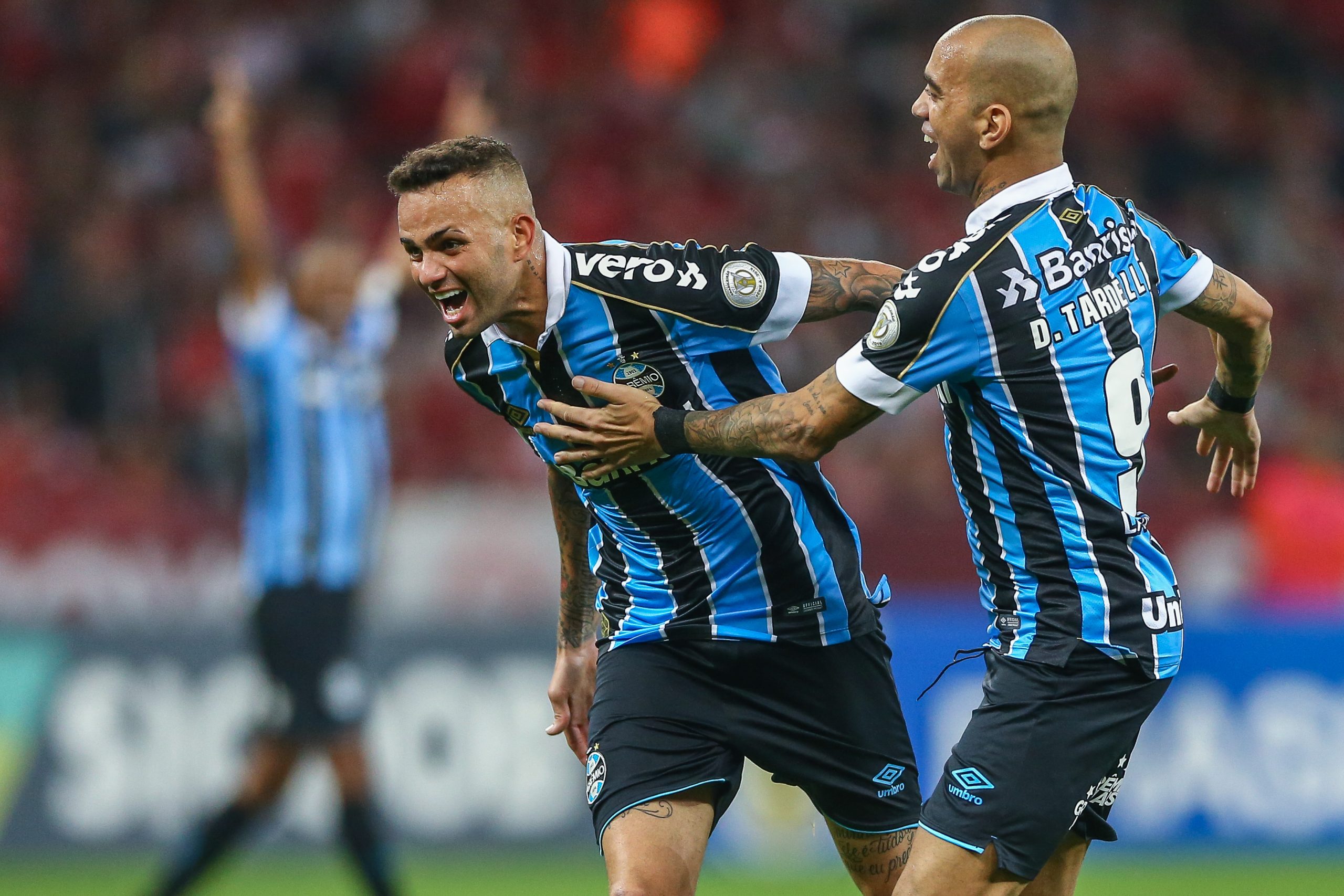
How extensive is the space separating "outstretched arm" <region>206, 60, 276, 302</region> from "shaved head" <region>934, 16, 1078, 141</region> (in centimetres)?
404

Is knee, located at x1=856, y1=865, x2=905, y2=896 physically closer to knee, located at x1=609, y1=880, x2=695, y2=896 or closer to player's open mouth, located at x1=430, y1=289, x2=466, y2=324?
knee, located at x1=609, y1=880, x2=695, y2=896

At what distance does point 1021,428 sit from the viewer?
3.74 metres

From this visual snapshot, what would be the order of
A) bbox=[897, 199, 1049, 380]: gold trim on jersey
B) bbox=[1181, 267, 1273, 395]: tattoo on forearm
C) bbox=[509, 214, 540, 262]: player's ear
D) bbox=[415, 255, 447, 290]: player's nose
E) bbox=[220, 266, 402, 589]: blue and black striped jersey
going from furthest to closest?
bbox=[220, 266, 402, 589]: blue and black striped jersey < bbox=[1181, 267, 1273, 395]: tattoo on forearm < bbox=[509, 214, 540, 262]: player's ear < bbox=[415, 255, 447, 290]: player's nose < bbox=[897, 199, 1049, 380]: gold trim on jersey

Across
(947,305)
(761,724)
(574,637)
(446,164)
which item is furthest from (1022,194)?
(574,637)

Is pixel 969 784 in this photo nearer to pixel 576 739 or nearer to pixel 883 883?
pixel 883 883

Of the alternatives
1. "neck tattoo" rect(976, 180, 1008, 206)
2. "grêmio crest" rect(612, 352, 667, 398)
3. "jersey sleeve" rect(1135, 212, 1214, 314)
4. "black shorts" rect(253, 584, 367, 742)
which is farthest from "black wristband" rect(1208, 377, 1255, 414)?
"black shorts" rect(253, 584, 367, 742)

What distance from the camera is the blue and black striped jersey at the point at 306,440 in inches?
283

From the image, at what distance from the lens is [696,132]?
1426 cm

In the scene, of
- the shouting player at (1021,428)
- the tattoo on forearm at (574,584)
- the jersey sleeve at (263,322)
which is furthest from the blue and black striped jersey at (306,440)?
the shouting player at (1021,428)

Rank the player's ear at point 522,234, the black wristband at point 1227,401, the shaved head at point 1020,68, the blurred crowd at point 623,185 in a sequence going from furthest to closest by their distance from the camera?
the blurred crowd at point 623,185 → the black wristband at point 1227,401 → the player's ear at point 522,234 → the shaved head at point 1020,68

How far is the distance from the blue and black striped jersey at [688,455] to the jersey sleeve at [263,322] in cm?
310

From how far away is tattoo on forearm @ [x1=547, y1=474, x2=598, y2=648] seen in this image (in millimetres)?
4633

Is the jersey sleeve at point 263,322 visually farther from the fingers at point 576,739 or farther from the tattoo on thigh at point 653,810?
the tattoo on thigh at point 653,810

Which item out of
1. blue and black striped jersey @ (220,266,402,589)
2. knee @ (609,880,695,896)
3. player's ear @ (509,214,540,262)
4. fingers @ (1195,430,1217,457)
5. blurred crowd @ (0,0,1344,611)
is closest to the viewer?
knee @ (609,880,695,896)
